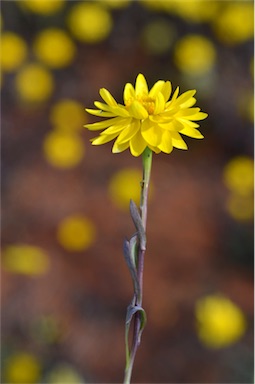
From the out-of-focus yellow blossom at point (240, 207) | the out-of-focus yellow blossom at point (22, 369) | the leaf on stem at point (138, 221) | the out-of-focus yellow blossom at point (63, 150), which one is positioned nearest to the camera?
the leaf on stem at point (138, 221)

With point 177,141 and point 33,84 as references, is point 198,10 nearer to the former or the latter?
point 33,84

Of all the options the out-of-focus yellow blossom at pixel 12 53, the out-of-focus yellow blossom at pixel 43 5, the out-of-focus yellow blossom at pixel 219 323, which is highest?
the out-of-focus yellow blossom at pixel 43 5

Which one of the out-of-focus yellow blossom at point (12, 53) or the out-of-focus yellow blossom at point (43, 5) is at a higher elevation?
the out-of-focus yellow blossom at point (43, 5)

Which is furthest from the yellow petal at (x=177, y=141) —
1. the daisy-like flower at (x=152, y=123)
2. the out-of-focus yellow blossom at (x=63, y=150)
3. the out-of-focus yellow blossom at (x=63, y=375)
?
the out-of-focus yellow blossom at (x=63, y=150)

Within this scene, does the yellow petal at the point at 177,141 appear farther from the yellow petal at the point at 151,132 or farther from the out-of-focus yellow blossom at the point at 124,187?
the out-of-focus yellow blossom at the point at 124,187

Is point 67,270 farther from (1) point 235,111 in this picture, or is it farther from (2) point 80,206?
(1) point 235,111

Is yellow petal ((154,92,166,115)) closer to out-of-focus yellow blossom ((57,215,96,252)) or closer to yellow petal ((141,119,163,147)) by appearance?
yellow petal ((141,119,163,147))
